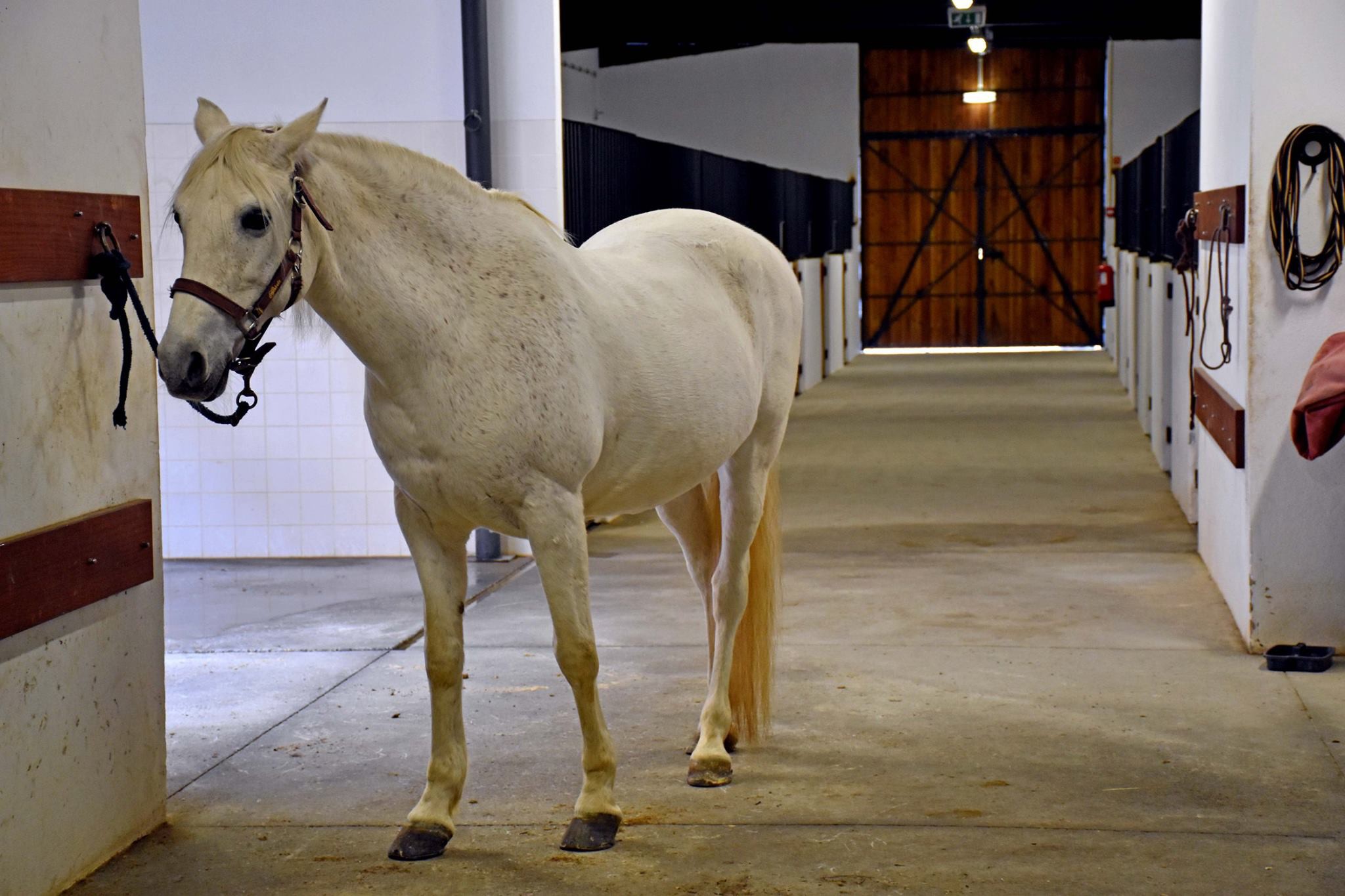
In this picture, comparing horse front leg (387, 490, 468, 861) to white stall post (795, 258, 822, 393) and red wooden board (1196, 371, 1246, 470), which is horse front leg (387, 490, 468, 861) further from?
white stall post (795, 258, 822, 393)

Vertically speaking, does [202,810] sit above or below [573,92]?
below

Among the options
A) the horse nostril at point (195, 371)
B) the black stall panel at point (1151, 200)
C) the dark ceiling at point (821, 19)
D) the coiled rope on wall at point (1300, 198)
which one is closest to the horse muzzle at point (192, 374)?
the horse nostril at point (195, 371)

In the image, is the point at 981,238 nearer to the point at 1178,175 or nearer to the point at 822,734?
the point at 1178,175

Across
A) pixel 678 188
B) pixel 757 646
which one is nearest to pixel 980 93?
pixel 678 188

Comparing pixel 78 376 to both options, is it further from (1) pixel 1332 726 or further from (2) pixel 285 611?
(1) pixel 1332 726

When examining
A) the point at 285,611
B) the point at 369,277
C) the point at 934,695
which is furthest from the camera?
the point at 285,611

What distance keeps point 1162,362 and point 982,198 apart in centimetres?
1190

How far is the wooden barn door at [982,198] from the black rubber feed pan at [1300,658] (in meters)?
15.8

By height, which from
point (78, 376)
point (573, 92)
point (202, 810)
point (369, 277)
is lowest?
point (202, 810)

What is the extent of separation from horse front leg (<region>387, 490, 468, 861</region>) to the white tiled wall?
3430mm

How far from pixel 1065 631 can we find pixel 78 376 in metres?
3.30

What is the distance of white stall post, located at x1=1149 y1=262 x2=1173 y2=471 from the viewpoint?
319 inches

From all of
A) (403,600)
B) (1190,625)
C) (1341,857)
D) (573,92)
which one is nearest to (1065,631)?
(1190,625)

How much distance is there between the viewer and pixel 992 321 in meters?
20.0
